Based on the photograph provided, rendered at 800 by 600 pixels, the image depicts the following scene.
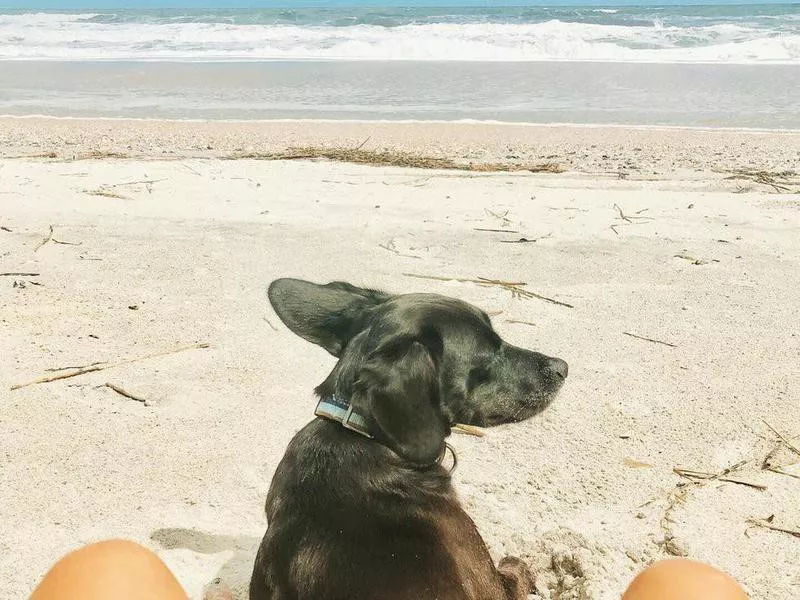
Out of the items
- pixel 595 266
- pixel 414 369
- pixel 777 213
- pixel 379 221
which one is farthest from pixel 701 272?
pixel 414 369

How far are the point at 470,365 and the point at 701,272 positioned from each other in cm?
358

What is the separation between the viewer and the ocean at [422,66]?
636 inches

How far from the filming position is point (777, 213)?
7027mm

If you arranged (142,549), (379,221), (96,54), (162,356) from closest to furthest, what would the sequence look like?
(142,549)
(162,356)
(379,221)
(96,54)

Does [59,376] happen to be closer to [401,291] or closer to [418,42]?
[401,291]

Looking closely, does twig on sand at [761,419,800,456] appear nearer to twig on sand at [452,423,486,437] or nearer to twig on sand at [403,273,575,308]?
twig on sand at [452,423,486,437]

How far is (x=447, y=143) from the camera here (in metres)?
12.1

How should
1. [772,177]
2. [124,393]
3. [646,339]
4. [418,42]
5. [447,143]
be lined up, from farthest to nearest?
[418,42]
[447,143]
[772,177]
[646,339]
[124,393]

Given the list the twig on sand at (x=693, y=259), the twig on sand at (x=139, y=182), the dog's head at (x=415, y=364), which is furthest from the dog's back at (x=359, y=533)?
the twig on sand at (x=139, y=182)

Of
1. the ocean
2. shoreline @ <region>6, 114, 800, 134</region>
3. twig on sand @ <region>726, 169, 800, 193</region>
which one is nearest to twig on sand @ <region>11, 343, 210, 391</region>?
twig on sand @ <region>726, 169, 800, 193</region>

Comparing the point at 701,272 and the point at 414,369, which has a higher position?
the point at 414,369

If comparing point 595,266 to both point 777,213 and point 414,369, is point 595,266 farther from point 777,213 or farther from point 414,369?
point 414,369

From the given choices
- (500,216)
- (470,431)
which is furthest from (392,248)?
(470,431)

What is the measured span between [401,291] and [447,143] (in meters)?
7.06
